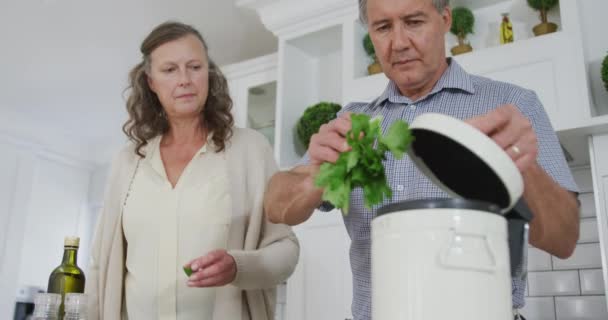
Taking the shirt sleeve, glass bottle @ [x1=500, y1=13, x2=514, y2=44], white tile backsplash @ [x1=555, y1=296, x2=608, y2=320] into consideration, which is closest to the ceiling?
glass bottle @ [x1=500, y1=13, x2=514, y2=44]

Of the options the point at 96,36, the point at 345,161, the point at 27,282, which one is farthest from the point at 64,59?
the point at 345,161

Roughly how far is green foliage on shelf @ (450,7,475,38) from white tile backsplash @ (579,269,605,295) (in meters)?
0.91

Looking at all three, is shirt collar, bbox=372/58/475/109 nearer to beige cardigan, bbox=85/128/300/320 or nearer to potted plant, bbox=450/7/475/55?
beige cardigan, bbox=85/128/300/320

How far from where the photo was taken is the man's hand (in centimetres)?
55

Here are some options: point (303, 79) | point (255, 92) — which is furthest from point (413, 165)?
point (255, 92)

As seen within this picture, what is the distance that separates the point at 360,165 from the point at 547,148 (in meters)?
0.43

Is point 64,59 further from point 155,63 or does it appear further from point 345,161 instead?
point 345,161

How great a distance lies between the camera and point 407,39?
3.17ft

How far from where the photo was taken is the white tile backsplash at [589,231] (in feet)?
6.47

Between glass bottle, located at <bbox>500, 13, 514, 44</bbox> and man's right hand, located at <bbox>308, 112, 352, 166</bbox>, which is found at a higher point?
glass bottle, located at <bbox>500, 13, 514, 44</bbox>

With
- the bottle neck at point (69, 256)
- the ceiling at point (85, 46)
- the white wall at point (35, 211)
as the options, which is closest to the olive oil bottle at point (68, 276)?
the bottle neck at point (69, 256)

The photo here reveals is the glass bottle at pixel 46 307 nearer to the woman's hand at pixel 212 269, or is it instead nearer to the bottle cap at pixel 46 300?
the bottle cap at pixel 46 300

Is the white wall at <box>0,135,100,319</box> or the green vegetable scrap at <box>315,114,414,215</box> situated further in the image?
the white wall at <box>0,135,100,319</box>

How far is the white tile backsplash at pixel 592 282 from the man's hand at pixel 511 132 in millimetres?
1585
